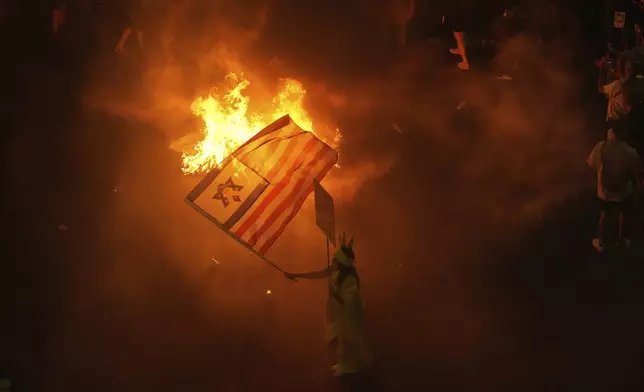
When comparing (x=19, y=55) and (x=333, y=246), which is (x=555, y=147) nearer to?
(x=333, y=246)

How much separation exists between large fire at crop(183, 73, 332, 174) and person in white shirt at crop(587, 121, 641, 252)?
2912mm

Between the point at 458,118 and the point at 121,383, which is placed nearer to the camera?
the point at 121,383

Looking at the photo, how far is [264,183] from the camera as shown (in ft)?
21.5

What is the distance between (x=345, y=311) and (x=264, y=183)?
1.32 m

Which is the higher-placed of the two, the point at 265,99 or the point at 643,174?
the point at 265,99

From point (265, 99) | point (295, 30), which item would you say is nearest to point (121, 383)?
point (265, 99)

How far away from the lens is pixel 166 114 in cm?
735

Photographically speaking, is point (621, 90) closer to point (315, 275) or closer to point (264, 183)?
point (315, 275)

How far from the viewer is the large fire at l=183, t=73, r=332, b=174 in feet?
23.7

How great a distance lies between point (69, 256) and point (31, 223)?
1.56 feet

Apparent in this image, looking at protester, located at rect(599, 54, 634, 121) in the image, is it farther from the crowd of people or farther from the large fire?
the large fire

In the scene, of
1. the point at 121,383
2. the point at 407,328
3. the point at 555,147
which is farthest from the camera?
the point at 555,147

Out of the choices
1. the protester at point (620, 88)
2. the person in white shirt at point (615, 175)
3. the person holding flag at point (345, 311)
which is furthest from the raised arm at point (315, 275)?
the protester at point (620, 88)

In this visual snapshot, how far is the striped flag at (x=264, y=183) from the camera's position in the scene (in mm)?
6457
